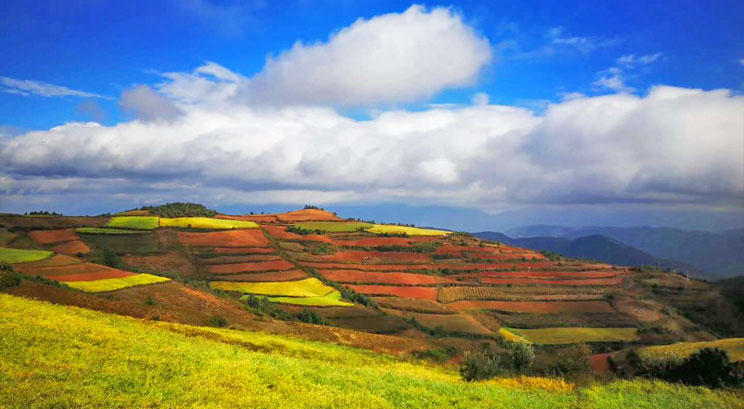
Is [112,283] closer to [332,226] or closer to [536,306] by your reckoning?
[536,306]

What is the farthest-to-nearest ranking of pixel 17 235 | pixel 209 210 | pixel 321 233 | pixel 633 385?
pixel 209 210 → pixel 321 233 → pixel 17 235 → pixel 633 385

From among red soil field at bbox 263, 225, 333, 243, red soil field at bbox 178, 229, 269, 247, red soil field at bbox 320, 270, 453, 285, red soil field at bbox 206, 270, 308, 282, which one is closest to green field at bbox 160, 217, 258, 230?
red soil field at bbox 263, 225, 333, 243

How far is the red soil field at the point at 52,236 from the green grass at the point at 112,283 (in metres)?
49.0

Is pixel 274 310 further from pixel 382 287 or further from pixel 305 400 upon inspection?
pixel 305 400

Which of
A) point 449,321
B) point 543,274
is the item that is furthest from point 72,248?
point 543,274

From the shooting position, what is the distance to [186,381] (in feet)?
66.9

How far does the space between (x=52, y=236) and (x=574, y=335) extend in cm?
11066

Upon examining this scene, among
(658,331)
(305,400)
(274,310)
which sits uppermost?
(305,400)

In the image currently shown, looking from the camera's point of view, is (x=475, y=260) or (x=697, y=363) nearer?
(x=697, y=363)

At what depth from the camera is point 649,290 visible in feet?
381

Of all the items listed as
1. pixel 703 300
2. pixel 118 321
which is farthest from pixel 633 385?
pixel 703 300

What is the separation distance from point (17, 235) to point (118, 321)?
89837 mm

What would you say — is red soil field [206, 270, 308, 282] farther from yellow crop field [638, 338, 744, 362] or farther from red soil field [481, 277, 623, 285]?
yellow crop field [638, 338, 744, 362]

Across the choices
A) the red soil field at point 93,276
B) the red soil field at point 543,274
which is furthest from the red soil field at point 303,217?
the red soil field at point 93,276
